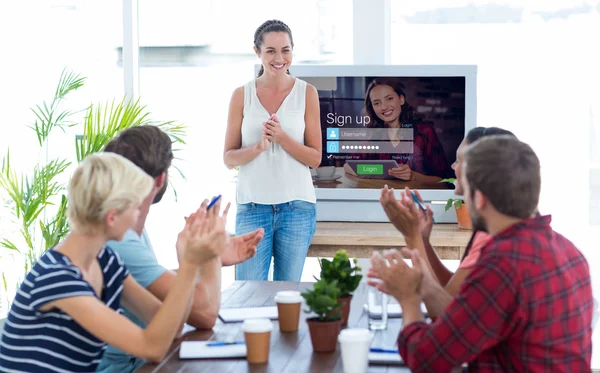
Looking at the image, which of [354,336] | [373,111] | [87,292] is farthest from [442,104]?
[87,292]

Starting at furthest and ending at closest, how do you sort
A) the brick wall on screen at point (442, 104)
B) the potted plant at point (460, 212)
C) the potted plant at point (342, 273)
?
the brick wall on screen at point (442, 104) → the potted plant at point (460, 212) → the potted plant at point (342, 273)

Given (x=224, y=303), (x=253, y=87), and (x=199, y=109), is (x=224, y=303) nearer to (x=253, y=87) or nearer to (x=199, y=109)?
(x=253, y=87)

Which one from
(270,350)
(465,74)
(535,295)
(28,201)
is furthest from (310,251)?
(535,295)

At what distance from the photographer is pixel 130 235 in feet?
7.25

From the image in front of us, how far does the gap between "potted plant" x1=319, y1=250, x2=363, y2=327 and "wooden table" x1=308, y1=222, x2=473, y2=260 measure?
171 cm

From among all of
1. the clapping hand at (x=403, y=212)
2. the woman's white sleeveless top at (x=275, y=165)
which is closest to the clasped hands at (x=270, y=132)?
the woman's white sleeveless top at (x=275, y=165)

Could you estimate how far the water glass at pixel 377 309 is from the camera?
217 cm

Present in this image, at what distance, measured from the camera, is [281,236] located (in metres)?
3.56

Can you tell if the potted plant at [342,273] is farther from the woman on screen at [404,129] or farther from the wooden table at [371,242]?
the woman on screen at [404,129]

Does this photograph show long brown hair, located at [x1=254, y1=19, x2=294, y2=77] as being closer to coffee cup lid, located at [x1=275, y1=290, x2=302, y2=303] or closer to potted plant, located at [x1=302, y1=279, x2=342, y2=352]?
coffee cup lid, located at [x1=275, y1=290, x2=302, y2=303]

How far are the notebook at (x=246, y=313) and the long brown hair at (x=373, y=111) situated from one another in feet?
6.78

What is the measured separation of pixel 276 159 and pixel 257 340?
1813 mm

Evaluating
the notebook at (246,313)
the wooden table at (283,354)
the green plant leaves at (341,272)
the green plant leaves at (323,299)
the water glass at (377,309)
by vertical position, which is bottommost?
the wooden table at (283,354)

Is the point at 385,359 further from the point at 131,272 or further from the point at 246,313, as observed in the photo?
the point at 131,272
